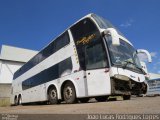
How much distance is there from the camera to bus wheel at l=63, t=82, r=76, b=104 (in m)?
8.82

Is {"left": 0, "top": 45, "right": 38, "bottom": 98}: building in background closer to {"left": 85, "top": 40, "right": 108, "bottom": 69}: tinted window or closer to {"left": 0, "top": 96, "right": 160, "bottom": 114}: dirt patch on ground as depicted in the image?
{"left": 85, "top": 40, "right": 108, "bottom": 69}: tinted window

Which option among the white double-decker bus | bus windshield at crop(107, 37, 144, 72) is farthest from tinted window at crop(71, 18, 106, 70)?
bus windshield at crop(107, 37, 144, 72)

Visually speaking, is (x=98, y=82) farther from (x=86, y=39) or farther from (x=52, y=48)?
(x=52, y=48)

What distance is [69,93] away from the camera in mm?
9109

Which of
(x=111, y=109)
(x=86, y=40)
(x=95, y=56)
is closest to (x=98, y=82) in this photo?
(x=95, y=56)

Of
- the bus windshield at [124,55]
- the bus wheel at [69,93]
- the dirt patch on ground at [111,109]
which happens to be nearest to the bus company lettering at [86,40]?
the bus windshield at [124,55]

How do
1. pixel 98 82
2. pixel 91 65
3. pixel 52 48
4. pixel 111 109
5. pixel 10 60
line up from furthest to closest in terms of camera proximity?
pixel 10 60 < pixel 52 48 < pixel 91 65 < pixel 98 82 < pixel 111 109

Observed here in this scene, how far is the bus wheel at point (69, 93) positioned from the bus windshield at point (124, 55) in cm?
221

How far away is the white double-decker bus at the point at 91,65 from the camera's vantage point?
7584 millimetres

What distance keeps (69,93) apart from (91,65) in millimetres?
1726

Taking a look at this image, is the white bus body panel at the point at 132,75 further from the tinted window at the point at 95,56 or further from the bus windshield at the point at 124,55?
the tinted window at the point at 95,56

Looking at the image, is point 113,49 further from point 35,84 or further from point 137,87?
point 35,84

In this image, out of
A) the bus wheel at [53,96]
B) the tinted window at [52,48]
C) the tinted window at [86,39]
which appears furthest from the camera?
the bus wheel at [53,96]

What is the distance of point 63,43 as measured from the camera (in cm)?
1023
